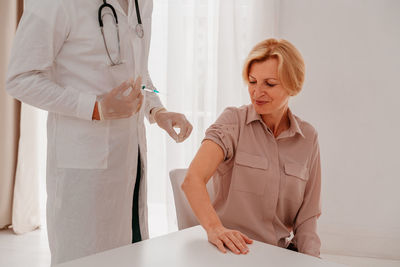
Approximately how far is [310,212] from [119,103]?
0.78m

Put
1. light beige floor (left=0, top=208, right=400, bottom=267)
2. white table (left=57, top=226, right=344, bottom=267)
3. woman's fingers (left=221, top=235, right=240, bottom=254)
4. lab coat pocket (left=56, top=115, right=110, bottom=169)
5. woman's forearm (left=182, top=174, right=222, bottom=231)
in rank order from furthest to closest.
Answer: light beige floor (left=0, top=208, right=400, bottom=267) < lab coat pocket (left=56, top=115, right=110, bottom=169) < woman's forearm (left=182, top=174, right=222, bottom=231) < woman's fingers (left=221, top=235, right=240, bottom=254) < white table (left=57, top=226, right=344, bottom=267)

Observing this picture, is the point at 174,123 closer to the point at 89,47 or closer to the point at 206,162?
Result: the point at 206,162

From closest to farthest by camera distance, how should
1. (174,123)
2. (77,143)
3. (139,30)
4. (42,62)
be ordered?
1. (42,62)
2. (77,143)
3. (139,30)
4. (174,123)

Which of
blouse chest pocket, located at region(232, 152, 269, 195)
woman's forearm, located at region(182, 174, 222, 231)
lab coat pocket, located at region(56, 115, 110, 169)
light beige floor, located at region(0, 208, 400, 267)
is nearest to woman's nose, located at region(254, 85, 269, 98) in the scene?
blouse chest pocket, located at region(232, 152, 269, 195)

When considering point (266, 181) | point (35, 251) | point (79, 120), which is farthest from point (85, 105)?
point (35, 251)

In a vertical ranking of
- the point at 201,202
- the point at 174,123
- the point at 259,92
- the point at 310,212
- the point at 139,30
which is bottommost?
the point at 310,212

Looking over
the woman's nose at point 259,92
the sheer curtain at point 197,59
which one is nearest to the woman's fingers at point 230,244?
the woman's nose at point 259,92

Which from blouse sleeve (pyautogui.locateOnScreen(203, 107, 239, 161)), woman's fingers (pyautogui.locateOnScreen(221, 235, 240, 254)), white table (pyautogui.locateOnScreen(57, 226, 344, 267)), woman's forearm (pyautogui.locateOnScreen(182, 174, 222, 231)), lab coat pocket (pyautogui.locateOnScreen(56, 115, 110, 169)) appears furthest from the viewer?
blouse sleeve (pyautogui.locateOnScreen(203, 107, 239, 161))

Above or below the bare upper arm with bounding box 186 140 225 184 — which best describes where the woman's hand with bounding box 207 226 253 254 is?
below

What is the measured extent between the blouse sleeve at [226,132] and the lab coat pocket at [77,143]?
1.23 feet

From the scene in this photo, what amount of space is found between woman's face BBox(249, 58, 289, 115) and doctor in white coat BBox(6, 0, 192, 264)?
12.1 inches

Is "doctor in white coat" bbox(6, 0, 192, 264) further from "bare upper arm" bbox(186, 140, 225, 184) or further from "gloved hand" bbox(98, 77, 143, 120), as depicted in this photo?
"bare upper arm" bbox(186, 140, 225, 184)

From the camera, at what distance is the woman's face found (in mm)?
1537

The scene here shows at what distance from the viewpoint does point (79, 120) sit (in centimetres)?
139
